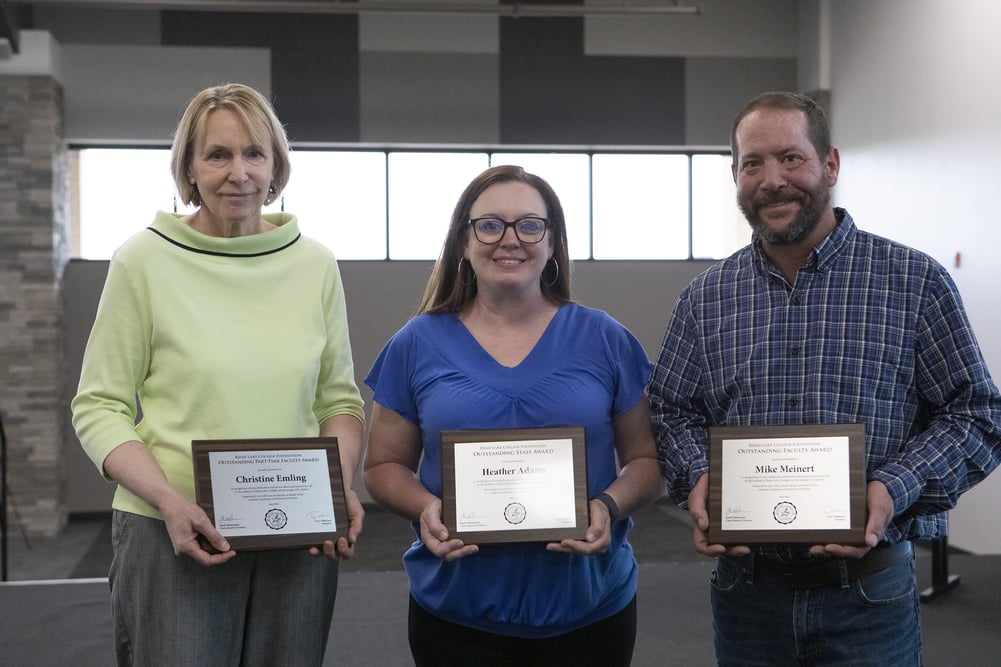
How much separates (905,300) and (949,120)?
17.1ft

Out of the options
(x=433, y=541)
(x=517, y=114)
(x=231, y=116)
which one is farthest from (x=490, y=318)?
(x=517, y=114)

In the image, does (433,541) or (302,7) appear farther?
(302,7)

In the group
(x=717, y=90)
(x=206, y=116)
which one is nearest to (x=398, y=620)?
(x=206, y=116)

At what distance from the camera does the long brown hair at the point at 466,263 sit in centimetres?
193

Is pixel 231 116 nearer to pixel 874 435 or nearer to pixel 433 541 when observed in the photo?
pixel 433 541

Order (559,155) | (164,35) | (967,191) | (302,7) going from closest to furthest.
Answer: (967,191)
(302,7)
(164,35)
(559,155)

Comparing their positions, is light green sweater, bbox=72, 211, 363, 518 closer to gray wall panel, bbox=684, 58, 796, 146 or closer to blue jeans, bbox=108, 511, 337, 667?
blue jeans, bbox=108, 511, 337, 667

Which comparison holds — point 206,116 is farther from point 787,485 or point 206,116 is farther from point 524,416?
point 787,485

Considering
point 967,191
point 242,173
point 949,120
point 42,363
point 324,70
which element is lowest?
point 42,363

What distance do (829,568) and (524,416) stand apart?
2.01ft

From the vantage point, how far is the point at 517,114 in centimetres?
820

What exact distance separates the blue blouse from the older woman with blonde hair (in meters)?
0.20

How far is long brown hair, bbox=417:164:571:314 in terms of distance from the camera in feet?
6.34

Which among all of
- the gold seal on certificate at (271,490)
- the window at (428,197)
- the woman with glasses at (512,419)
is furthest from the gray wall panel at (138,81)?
the gold seal on certificate at (271,490)
